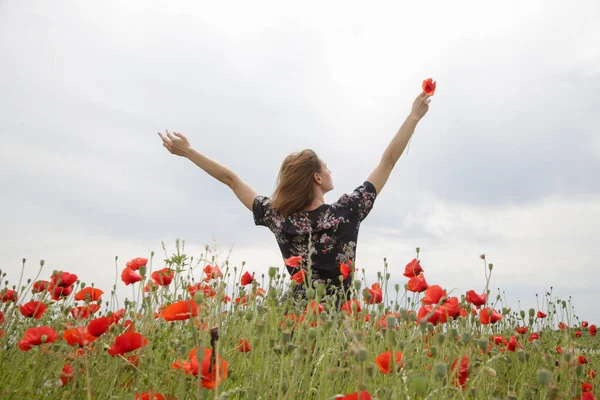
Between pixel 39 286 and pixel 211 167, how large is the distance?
200 cm

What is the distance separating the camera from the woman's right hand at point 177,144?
15.2ft

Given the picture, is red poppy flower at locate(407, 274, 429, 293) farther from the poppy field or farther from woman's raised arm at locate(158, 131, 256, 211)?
woman's raised arm at locate(158, 131, 256, 211)

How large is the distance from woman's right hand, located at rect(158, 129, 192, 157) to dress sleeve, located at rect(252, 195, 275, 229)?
89 cm

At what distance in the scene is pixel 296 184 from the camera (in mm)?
4062

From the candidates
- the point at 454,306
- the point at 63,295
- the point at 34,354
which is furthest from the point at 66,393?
the point at 454,306

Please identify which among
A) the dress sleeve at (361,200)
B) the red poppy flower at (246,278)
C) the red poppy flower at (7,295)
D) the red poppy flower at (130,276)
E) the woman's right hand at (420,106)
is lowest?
the red poppy flower at (7,295)

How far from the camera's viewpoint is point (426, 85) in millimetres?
4418

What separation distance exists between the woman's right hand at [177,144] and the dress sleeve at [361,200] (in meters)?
1.58

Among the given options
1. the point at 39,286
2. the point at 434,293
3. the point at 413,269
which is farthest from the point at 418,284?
the point at 39,286

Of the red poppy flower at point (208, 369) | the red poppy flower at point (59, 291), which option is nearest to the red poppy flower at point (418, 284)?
the red poppy flower at point (208, 369)

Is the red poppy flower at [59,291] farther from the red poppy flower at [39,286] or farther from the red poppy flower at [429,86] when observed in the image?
the red poppy flower at [429,86]

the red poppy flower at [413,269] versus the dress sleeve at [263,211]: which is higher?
the dress sleeve at [263,211]

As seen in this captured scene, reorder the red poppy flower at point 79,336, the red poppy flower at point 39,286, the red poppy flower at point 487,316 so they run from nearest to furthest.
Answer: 1. the red poppy flower at point 79,336
2. the red poppy flower at point 487,316
3. the red poppy flower at point 39,286

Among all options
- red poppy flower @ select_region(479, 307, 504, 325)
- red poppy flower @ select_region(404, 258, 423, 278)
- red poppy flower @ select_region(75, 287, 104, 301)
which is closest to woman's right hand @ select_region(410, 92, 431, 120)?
red poppy flower @ select_region(404, 258, 423, 278)
